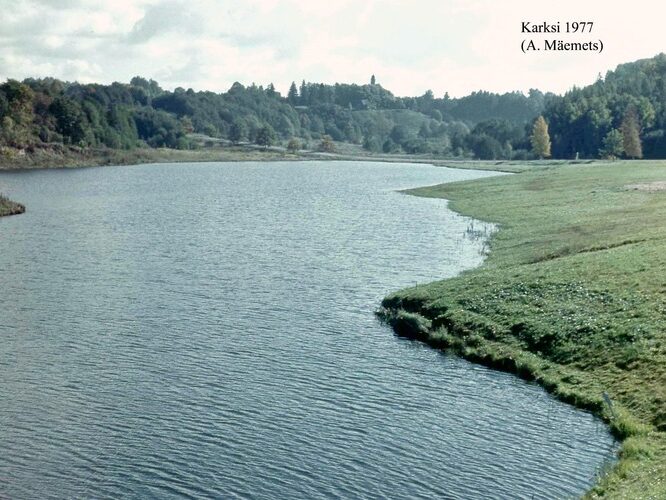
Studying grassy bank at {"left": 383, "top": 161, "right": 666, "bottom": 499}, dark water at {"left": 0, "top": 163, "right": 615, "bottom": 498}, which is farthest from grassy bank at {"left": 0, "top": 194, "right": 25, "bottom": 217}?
grassy bank at {"left": 383, "top": 161, "right": 666, "bottom": 499}

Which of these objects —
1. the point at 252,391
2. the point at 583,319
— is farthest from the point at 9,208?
the point at 583,319

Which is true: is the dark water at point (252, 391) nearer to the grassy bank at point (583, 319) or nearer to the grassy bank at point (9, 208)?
the grassy bank at point (583, 319)

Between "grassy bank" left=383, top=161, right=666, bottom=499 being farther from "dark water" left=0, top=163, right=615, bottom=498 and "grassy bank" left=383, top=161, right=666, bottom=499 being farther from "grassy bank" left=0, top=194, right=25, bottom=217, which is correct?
"grassy bank" left=0, top=194, right=25, bottom=217

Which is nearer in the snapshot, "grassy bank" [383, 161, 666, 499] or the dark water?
the dark water

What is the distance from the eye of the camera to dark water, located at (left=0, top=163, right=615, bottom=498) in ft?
99.4

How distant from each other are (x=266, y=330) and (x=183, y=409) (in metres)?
14.0

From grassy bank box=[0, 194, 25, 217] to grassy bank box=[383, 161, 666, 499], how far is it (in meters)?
70.9

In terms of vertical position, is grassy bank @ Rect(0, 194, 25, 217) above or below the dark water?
above

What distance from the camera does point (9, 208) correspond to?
11512 cm

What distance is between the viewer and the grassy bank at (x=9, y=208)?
113250 millimetres

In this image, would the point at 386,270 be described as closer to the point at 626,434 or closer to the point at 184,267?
the point at 184,267

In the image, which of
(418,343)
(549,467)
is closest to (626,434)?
(549,467)

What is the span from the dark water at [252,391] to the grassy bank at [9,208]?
35157mm

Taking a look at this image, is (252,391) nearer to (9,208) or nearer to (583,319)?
(583,319)
